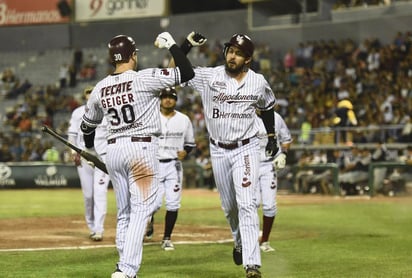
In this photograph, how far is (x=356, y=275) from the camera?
9492mm

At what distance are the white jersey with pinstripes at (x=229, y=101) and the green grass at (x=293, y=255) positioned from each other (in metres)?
1.73

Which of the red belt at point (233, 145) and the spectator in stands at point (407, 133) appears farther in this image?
the spectator in stands at point (407, 133)

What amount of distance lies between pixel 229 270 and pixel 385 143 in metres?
17.4

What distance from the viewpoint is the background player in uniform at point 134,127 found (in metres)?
8.21

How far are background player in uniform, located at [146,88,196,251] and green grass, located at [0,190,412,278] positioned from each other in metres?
0.73

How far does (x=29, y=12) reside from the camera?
44.2 metres

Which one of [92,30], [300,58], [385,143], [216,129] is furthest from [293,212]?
[92,30]

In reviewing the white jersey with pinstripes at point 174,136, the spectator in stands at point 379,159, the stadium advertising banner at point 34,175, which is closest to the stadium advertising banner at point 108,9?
the stadium advertising banner at point 34,175

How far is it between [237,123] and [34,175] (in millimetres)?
23381

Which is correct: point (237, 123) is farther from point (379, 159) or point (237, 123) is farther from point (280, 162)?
point (379, 159)

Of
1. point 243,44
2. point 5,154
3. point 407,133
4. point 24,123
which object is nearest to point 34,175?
point 5,154

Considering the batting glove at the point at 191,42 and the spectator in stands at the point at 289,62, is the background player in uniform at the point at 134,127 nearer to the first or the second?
the batting glove at the point at 191,42

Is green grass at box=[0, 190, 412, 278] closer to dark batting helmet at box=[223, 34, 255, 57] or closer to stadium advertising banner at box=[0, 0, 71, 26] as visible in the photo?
dark batting helmet at box=[223, 34, 255, 57]

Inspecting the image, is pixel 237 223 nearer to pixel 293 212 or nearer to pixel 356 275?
pixel 356 275
